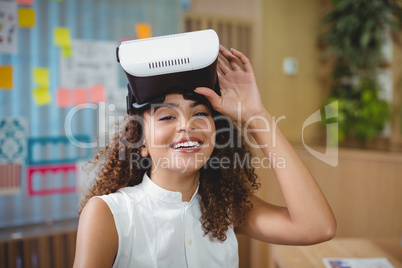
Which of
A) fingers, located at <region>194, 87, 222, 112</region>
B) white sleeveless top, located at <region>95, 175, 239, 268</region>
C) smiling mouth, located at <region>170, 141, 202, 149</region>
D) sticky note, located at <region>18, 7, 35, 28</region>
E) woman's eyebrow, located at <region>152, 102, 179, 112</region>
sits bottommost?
white sleeveless top, located at <region>95, 175, 239, 268</region>

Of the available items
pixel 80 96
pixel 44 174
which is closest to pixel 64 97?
pixel 80 96

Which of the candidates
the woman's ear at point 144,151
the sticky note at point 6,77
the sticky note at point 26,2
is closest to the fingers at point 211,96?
the woman's ear at point 144,151

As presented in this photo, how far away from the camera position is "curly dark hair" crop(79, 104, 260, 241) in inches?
43.5

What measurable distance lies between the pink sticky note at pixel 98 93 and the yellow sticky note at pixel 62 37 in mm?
321

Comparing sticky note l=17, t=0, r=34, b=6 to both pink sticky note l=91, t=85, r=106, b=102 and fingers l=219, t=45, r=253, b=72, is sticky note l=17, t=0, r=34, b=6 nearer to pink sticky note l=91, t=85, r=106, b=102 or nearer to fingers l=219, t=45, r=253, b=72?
pink sticky note l=91, t=85, r=106, b=102

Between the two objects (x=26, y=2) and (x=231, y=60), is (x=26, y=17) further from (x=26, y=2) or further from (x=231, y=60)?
(x=231, y=60)

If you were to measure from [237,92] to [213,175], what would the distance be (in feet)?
1.04

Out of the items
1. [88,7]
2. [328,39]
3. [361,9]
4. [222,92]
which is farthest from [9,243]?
[361,9]

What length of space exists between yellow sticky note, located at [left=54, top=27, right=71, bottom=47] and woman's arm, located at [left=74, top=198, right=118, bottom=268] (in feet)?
5.27

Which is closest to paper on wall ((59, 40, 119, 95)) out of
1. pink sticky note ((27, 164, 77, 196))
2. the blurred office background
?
A: the blurred office background

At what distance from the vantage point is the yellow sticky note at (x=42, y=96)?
2170 millimetres

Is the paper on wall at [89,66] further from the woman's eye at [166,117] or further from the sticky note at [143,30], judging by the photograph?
the woman's eye at [166,117]

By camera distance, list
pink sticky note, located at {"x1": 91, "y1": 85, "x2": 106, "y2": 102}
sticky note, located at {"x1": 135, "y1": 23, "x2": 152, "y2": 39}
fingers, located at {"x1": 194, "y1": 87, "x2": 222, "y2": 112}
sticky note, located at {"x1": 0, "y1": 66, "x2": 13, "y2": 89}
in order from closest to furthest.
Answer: fingers, located at {"x1": 194, "y1": 87, "x2": 222, "y2": 112} < sticky note, located at {"x1": 0, "y1": 66, "x2": 13, "y2": 89} < pink sticky note, located at {"x1": 91, "y1": 85, "x2": 106, "y2": 102} < sticky note, located at {"x1": 135, "y1": 23, "x2": 152, "y2": 39}

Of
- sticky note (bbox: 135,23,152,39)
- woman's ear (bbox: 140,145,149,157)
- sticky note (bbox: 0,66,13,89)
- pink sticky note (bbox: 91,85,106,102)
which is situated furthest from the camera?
sticky note (bbox: 135,23,152,39)
